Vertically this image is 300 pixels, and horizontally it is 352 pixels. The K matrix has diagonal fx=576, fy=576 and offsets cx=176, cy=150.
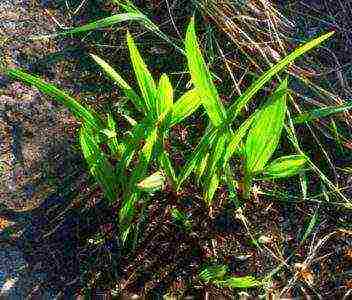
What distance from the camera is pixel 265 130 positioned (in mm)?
1057

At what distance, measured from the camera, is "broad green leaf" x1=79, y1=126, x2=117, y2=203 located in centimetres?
109

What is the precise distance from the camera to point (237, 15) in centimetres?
145

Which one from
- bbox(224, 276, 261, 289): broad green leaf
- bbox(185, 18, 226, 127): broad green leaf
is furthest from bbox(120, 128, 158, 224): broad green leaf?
bbox(224, 276, 261, 289): broad green leaf

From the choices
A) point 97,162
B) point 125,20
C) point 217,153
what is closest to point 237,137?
point 217,153

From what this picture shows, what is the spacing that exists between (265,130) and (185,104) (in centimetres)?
15

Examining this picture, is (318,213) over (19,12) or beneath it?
beneath

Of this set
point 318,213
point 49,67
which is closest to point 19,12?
point 49,67

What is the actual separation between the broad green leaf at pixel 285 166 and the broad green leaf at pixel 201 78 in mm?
175

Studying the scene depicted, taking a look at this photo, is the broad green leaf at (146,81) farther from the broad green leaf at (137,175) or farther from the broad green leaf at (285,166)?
the broad green leaf at (285,166)

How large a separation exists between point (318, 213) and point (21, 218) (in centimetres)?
64

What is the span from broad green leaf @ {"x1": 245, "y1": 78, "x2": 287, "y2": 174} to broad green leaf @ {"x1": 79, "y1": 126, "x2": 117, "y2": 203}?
0.27 metres

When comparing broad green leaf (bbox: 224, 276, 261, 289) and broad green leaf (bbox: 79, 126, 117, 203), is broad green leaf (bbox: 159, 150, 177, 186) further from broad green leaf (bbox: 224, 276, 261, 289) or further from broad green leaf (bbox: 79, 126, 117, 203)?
broad green leaf (bbox: 224, 276, 261, 289)

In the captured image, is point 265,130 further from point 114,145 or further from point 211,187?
point 114,145

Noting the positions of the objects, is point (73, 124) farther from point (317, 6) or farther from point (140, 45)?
point (317, 6)
